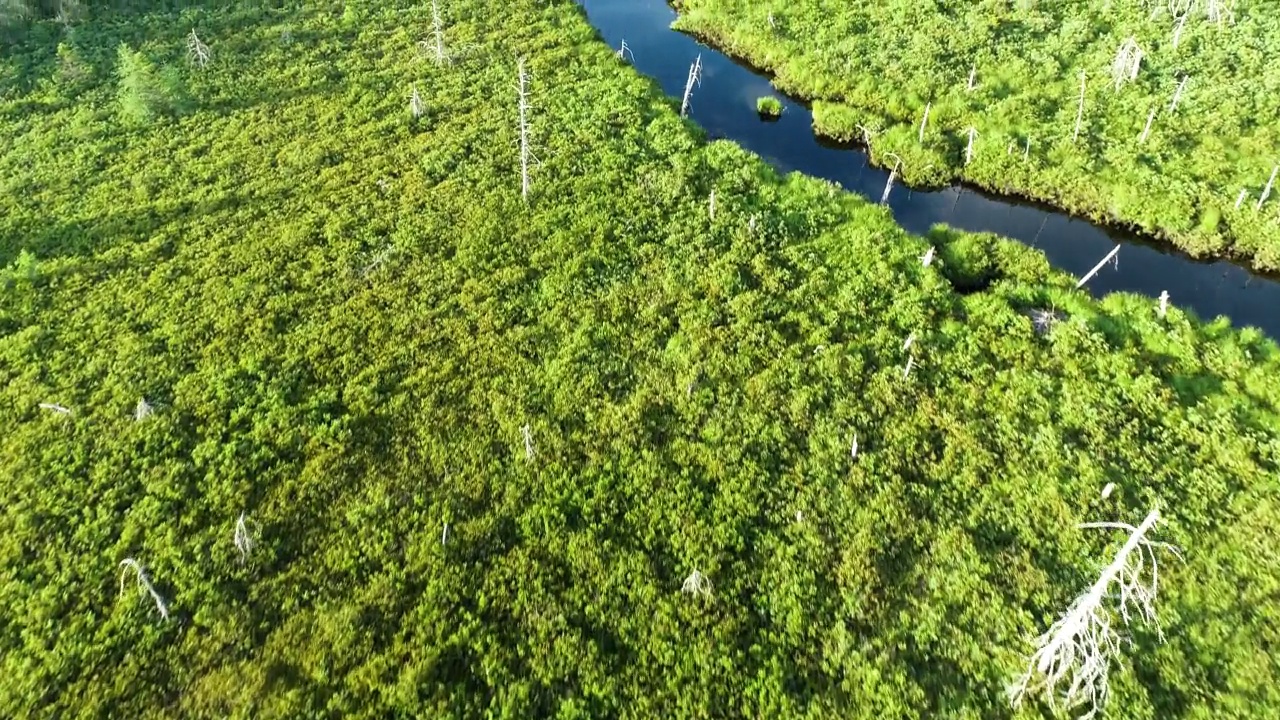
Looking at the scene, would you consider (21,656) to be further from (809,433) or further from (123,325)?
(809,433)

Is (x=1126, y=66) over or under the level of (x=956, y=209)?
over

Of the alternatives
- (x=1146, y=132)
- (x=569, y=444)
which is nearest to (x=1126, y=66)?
(x=1146, y=132)

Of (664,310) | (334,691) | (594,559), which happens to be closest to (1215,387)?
(664,310)

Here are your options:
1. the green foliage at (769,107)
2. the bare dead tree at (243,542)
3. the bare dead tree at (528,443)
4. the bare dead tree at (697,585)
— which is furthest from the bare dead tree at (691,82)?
the bare dead tree at (243,542)

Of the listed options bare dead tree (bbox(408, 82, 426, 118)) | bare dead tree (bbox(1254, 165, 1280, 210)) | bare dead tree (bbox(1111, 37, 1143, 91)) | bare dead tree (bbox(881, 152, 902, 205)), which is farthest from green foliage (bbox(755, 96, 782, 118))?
bare dead tree (bbox(1254, 165, 1280, 210))

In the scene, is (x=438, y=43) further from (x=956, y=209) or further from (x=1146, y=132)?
(x=1146, y=132)
